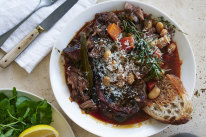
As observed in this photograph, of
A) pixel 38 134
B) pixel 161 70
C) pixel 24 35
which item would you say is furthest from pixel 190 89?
pixel 24 35

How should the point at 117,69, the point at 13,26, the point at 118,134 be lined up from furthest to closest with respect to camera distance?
the point at 13,26 → the point at 118,134 → the point at 117,69

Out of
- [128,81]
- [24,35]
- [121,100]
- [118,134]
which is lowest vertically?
[118,134]

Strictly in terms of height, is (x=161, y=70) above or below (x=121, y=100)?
above

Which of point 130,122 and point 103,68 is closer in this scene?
point 103,68

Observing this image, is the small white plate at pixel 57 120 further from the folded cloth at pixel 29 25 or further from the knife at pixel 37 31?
the knife at pixel 37 31

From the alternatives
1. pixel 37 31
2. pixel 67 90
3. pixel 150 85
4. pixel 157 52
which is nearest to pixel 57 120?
pixel 67 90

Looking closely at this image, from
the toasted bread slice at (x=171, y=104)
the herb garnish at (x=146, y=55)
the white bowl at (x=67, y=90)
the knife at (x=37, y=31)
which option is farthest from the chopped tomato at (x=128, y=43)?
the knife at (x=37, y=31)

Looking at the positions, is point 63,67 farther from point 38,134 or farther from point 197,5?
point 197,5

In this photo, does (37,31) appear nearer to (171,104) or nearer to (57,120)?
(57,120)
